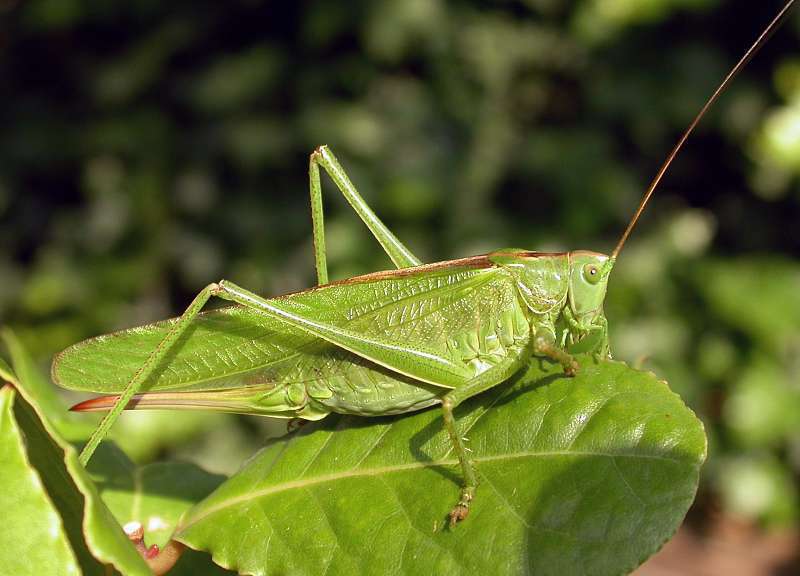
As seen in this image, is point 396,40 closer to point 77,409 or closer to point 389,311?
point 389,311

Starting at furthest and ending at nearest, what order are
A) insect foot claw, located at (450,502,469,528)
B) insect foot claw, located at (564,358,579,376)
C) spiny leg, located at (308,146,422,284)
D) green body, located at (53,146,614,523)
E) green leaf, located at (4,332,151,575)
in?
spiny leg, located at (308,146,422,284) < green body, located at (53,146,614,523) < insect foot claw, located at (564,358,579,376) < insect foot claw, located at (450,502,469,528) < green leaf, located at (4,332,151,575)

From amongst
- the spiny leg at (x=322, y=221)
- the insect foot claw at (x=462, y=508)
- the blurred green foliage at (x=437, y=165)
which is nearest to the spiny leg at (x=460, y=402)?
the insect foot claw at (x=462, y=508)

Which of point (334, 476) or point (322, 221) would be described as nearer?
point (334, 476)

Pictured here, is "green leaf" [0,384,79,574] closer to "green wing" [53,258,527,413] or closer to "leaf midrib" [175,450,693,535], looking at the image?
"leaf midrib" [175,450,693,535]

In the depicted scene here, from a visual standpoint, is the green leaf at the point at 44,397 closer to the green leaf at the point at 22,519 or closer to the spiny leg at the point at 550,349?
the green leaf at the point at 22,519

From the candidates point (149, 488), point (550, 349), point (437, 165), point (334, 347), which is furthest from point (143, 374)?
point (437, 165)

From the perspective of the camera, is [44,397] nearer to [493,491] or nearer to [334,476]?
[334,476]

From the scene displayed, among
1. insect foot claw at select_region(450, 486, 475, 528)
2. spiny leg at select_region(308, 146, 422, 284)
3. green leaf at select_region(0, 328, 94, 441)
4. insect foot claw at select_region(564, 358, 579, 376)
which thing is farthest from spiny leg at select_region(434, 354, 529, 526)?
green leaf at select_region(0, 328, 94, 441)
